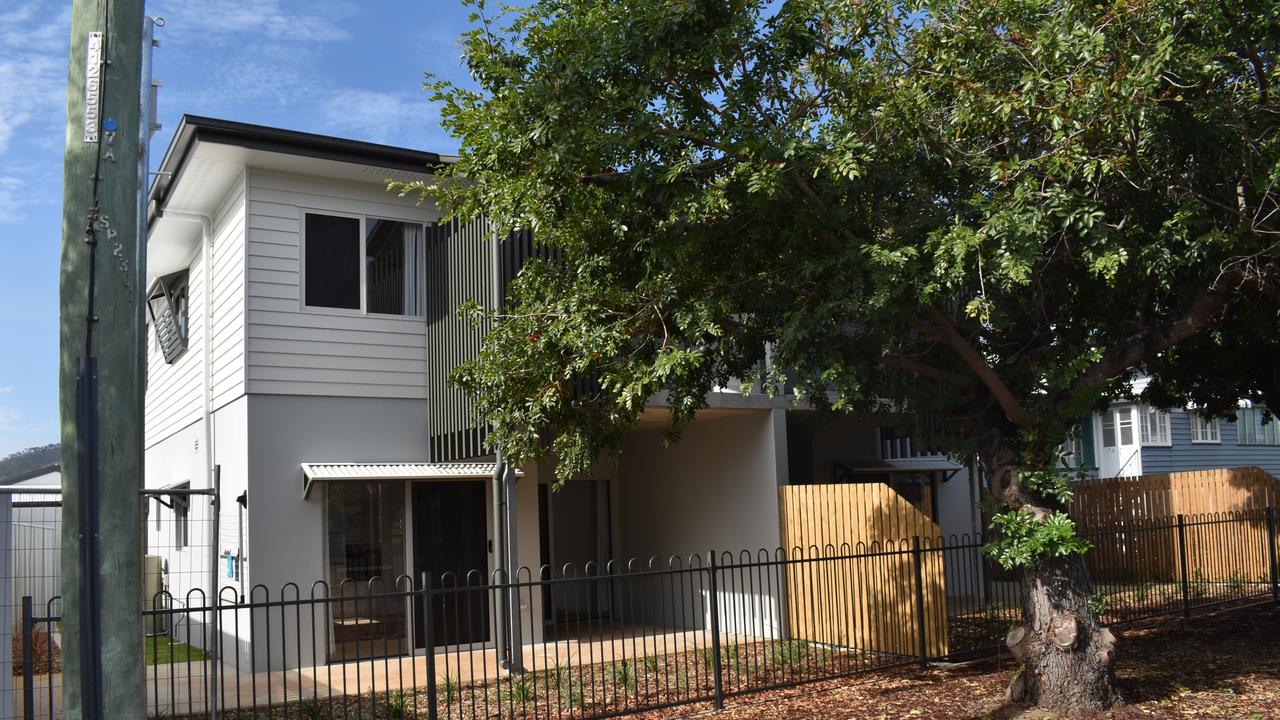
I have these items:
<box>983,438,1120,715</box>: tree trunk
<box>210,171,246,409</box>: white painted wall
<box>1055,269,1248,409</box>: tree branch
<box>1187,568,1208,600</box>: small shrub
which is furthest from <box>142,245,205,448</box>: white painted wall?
<box>1187,568,1208,600</box>: small shrub

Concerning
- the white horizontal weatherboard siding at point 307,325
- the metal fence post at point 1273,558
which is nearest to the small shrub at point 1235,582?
the metal fence post at point 1273,558

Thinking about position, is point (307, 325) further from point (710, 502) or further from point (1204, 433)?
point (1204, 433)

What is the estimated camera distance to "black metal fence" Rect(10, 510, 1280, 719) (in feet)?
32.3

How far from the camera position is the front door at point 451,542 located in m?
13.8

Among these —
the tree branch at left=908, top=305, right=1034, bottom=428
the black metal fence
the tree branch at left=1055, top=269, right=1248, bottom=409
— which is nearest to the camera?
the tree branch at left=908, top=305, right=1034, bottom=428

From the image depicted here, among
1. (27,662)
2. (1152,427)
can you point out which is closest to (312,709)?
(27,662)

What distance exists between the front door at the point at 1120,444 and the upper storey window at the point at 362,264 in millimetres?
24727

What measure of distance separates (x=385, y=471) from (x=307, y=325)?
7.07 ft

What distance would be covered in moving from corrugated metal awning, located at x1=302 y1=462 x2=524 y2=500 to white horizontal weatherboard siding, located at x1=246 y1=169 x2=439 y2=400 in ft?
3.24

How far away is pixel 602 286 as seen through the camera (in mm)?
9250

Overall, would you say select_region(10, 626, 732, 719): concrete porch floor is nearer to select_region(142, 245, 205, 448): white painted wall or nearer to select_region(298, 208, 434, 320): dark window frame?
select_region(142, 245, 205, 448): white painted wall

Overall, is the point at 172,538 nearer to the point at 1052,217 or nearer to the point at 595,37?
the point at 595,37

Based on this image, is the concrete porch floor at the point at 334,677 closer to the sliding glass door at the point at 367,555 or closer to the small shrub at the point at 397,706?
the small shrub at the point at 397,706

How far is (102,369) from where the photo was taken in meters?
3.91
